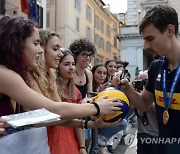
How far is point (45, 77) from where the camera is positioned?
2910 mm

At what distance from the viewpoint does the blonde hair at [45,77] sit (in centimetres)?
275

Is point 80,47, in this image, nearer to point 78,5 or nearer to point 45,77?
point 45,77

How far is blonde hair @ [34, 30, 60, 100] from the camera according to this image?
2.75m

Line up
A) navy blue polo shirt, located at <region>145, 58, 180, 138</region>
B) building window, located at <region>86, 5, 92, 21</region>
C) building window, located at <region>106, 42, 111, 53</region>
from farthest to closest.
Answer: building window, located at <region>106, 42, 111, 53</region> → building window, located at <region>86, 5, 92, 21</region> → navy blue polo shirt, located at <region>145, 58, 180, 138</region>

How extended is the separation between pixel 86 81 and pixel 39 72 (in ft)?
5.86

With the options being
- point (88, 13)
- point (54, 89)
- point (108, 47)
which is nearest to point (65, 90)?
point (54, 89)

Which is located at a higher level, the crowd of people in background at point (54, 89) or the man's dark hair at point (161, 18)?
the man's dark hair at point (161, 18)

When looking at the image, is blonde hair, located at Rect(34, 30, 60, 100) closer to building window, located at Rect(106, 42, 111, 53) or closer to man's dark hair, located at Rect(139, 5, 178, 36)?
man's dark hair, located at Rect(139, 5, 178, 36)

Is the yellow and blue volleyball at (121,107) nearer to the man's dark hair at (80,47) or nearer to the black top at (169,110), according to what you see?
the black top at (169,110)

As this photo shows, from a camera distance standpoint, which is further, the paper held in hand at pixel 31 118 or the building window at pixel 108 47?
the building window at pixel 108 47

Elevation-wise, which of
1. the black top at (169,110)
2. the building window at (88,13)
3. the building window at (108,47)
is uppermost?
the building window at (88,13)

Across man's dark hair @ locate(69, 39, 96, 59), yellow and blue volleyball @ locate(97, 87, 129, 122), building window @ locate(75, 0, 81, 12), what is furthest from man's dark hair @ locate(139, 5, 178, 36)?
building window @ locate(75, 0, 81, 12)

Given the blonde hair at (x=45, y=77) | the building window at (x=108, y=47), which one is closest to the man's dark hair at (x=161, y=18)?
the blonde hair at (x=45, y=77)

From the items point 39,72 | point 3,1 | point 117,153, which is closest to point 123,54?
point 3,1
